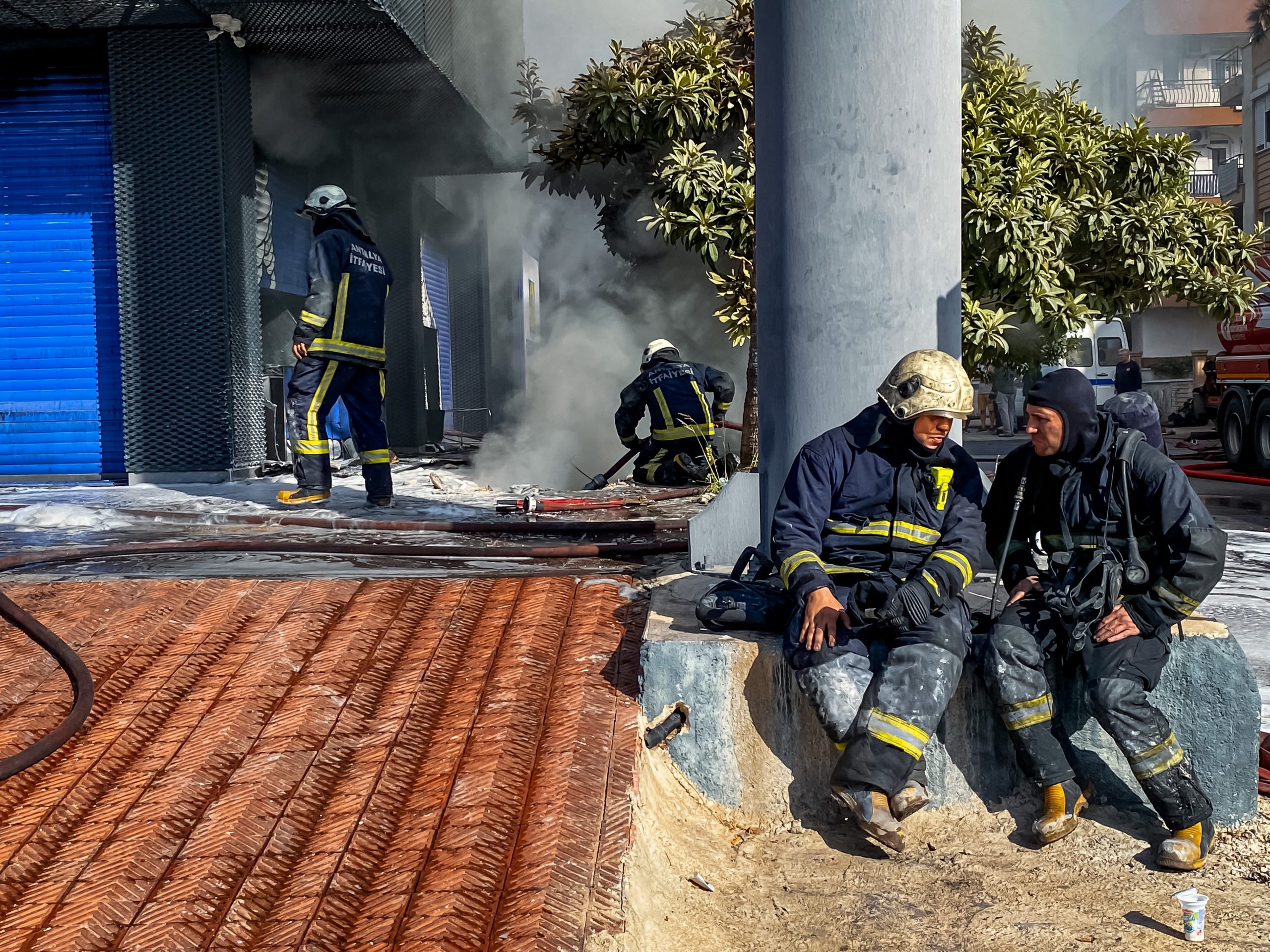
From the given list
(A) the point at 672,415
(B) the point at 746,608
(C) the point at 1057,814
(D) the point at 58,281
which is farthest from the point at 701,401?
(C) the point at 1057,814

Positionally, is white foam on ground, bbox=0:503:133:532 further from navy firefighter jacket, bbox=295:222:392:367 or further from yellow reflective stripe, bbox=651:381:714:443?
yellow reflective stripe, bbox=651:381:714:443

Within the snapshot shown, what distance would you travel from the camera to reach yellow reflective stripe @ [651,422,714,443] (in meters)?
8.44

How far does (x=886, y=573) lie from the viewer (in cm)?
333

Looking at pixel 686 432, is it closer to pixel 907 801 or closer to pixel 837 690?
pixel 837 690

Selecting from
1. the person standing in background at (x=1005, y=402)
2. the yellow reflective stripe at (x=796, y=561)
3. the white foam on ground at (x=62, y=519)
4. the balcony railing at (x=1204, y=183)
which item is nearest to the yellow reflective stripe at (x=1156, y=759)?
the yellow reflective stripe at (x=796, y=561)

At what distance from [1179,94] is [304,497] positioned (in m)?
40.5

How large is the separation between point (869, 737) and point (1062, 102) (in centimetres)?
666

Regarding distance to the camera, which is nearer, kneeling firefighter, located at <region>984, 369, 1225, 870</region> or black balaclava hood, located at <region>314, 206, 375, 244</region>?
kneeling firefighter, located at <region>984, 369, 1225, 870</region>

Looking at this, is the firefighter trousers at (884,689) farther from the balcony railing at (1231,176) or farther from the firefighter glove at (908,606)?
the balcony railing at (1231,176)

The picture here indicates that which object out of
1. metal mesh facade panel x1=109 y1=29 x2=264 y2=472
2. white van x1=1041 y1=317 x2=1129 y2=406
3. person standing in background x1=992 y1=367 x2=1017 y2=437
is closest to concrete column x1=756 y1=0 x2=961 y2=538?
metal mesh facade panel x1=109 y1=29 x2=264 y2=472

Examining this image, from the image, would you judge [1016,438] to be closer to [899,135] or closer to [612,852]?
[899,135]

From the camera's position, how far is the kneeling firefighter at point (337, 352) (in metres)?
6.59

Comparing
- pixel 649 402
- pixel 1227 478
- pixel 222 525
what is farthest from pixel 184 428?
pixel 1227 478

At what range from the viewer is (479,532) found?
5.72 metres
